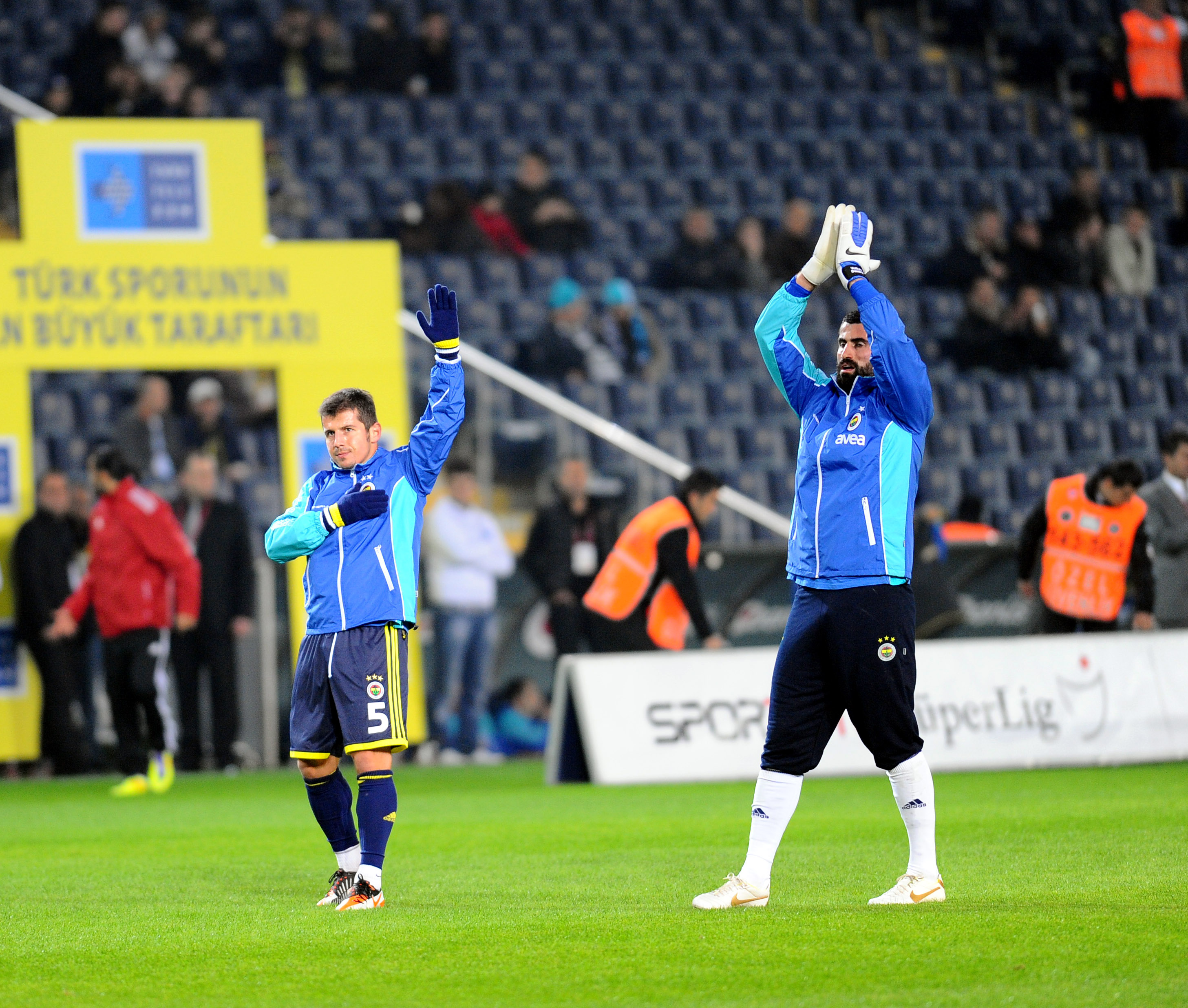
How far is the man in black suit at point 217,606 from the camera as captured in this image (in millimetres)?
14891

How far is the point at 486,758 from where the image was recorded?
15648 mm

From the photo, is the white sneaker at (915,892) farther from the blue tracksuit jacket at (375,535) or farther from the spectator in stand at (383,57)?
the spectator in stand at (383,57)

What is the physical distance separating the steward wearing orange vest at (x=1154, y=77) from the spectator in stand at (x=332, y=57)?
9.53m

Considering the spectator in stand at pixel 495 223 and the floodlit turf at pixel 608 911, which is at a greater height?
the spectator in stand at pixel 495 223

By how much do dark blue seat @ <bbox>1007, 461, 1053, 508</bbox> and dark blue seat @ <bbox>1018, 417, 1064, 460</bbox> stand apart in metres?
0.19

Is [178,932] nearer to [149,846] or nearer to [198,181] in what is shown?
[149,846]

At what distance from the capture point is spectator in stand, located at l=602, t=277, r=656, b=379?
60.8ft

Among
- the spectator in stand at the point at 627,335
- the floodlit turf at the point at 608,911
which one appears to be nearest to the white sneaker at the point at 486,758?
the floodlit turf at the point at 608,911

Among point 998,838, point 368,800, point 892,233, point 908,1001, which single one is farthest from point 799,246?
point 908,1001

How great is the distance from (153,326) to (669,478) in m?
5.07

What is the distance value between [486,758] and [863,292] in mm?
9759

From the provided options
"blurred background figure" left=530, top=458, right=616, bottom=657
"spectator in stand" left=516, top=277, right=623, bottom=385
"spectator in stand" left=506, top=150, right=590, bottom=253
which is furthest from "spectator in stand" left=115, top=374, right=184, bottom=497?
"spectator in stand" left=506, top=150, right=590, bottom=253

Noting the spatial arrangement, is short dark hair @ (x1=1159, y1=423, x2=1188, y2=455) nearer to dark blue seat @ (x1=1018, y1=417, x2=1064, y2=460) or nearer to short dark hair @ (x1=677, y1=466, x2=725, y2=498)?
short dark hair @ (x1=677, y1=466, x2=725, y2=498)

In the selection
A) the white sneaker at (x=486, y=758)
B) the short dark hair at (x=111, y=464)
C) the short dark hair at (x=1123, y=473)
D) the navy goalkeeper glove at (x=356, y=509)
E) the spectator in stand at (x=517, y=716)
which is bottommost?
the white sneaker at (x=486, y=758)
